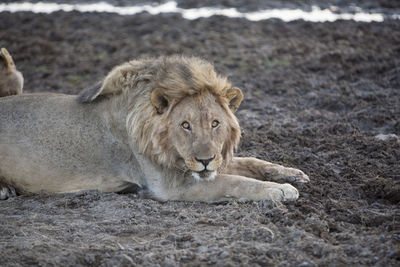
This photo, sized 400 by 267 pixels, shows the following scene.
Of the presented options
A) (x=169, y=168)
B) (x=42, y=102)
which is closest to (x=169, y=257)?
(x=169, y=168)

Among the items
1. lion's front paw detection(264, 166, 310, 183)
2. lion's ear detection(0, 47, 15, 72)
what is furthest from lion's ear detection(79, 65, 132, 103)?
lion's ear detection(0, 47, 15, 72)

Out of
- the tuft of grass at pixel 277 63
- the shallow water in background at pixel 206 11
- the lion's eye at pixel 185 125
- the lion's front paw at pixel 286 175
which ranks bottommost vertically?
the lion's front paw at pixel 286 175

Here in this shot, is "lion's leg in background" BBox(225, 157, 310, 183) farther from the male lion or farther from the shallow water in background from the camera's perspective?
the shallow water in background

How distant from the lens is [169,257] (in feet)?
11.9

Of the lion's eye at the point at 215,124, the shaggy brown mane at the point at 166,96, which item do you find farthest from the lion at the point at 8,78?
the lion's eye at the point at 215,124

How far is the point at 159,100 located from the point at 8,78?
10.0ft

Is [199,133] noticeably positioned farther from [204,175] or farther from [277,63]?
[277,63]

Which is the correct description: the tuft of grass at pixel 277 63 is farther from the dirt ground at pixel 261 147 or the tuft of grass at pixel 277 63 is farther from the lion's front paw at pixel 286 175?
the lion's front paw at pixel 286 175

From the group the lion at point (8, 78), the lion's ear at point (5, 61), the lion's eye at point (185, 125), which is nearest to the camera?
the lion's eye at point (185, 125)

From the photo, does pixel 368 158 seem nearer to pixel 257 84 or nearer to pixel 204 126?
pixel 204 126

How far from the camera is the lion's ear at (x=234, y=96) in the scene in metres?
4.77

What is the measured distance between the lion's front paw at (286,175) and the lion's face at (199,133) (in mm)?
664

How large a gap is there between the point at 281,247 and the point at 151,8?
11.2 m

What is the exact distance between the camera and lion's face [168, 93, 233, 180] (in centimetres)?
438
